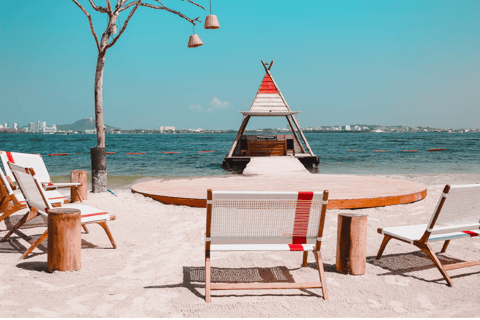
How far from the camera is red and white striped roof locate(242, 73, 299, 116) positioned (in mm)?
16516

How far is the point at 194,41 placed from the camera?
8.50 metres

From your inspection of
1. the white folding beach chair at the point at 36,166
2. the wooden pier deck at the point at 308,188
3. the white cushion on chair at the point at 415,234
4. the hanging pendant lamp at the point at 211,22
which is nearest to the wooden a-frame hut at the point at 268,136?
the wooden pier deck at the point at 308,188

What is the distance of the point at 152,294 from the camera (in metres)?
3.21

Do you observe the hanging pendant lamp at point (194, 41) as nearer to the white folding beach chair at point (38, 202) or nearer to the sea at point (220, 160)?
the white folding beach chair at point (38, 202)

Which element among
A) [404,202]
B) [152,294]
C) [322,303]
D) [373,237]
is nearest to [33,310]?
[152,294]

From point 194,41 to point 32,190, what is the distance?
5.19 metres

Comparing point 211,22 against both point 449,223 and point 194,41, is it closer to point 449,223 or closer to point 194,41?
point 194,41

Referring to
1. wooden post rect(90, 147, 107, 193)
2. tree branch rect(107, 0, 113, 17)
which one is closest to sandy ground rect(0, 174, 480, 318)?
wooden post rect(90, 147, 107, 193)

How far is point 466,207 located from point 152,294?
3.11 meters

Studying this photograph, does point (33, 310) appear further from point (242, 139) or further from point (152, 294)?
point (242, 139)

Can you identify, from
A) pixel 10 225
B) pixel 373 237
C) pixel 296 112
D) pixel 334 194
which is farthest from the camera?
pixel 296 112

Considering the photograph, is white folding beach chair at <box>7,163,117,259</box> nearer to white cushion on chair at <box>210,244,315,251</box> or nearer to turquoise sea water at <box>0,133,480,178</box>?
white cushion on chair at <box>210,244,315,251</box>

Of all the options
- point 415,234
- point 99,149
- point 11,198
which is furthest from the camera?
point 99,149

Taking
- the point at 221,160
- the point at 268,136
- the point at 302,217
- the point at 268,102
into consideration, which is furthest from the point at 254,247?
the point at 221,160
